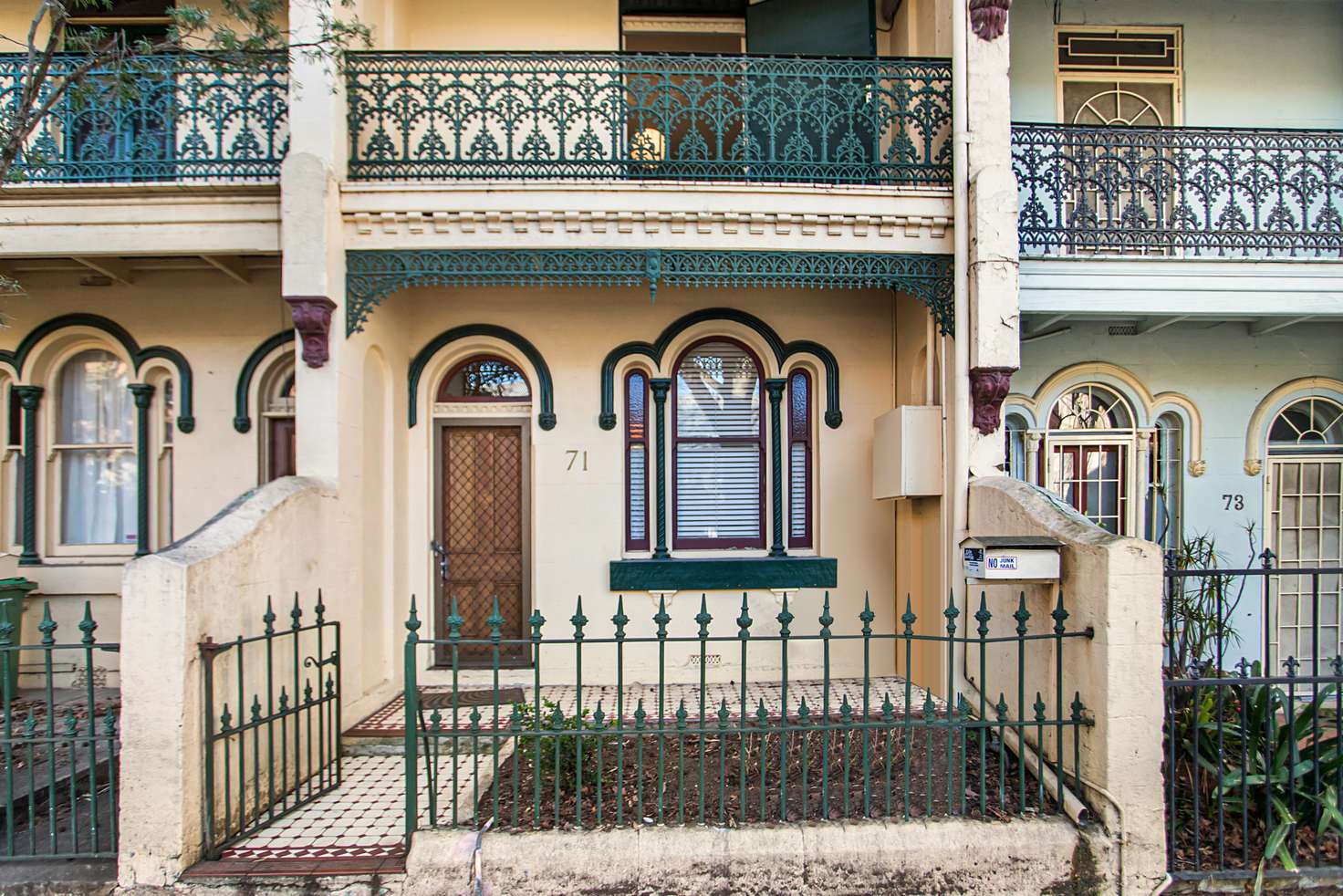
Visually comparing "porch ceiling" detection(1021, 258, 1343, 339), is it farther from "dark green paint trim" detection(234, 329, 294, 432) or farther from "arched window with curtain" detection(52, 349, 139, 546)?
"arched window with curtain" detection(52, 349, 139, 546)

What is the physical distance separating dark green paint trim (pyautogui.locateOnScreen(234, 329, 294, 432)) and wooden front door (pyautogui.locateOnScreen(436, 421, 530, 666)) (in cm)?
181

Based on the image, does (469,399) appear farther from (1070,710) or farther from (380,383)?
(1070,710)

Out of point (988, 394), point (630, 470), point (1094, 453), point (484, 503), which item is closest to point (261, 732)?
point (484, 503)

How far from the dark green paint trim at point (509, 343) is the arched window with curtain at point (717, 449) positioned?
1271 mm

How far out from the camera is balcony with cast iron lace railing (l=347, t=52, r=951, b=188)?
6043 mm

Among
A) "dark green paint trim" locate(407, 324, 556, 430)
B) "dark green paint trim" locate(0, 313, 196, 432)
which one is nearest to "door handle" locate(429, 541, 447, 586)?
"dark green paint trim" locate(407, 324, 556, 430)

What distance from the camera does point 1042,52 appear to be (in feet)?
25.3

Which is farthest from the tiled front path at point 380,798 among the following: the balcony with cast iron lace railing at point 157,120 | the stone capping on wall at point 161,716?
the balcony with cast iron lace railing at point 157,120

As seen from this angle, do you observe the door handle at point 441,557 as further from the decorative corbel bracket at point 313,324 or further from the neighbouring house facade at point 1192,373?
the neighbouring house facade at point 1192,373

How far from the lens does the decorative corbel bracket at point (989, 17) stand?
6.01m

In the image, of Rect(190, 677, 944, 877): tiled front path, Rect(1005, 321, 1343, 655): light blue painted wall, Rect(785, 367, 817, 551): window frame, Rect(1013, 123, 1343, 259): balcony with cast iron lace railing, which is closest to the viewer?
Rect(190, 677, 944, 877): tiled front path

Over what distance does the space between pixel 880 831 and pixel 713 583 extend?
132 inches

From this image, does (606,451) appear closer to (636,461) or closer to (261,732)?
(636,461)

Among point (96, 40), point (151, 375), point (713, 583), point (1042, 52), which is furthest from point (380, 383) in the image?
point (1042, 52)
